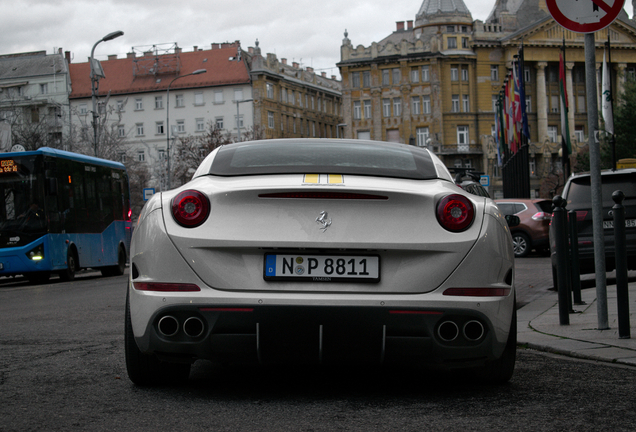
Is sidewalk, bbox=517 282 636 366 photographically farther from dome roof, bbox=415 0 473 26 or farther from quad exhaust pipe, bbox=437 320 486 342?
dome roof, bbox=415 0 473 26

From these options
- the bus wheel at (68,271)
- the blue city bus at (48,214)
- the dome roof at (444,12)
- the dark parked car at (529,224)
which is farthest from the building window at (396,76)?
the bus wheel at (68,271)

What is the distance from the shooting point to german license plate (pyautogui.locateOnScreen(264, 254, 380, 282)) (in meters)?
4.64

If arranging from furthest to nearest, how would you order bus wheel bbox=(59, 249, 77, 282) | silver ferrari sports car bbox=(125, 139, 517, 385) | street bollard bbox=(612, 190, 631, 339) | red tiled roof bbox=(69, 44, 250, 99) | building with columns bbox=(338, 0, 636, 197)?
1. red tiled roof bbox=(69, 44, 250, 99)
2. building with columns bbox=(338, 0, 636, 197)
3. bus wheel bbox=(59, 249, 77, 282)
4. street bollard bbox=(612, 190, 631, 339)
5. silver ferrari sports car bbox=(125, 139, 517, 385)

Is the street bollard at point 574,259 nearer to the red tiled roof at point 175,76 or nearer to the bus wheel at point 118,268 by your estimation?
the bus wheel at point 118,268

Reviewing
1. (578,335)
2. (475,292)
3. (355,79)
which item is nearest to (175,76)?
(355,79)

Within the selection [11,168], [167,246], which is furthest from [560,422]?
[11,168]

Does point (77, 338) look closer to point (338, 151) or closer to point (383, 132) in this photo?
point (338, 151)

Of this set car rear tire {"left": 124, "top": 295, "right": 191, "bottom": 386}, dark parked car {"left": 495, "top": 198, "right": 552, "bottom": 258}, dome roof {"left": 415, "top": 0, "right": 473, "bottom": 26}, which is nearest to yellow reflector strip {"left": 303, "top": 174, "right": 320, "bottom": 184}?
car rear tire {"left": 124, "top": 295, "right": 191, "bottom": 386}

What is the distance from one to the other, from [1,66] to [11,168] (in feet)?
291

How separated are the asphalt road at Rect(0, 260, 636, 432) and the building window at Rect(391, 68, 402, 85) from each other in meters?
97.6

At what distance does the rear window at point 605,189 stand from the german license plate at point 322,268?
386 inches

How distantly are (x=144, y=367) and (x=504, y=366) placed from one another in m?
2.02

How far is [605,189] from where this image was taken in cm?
1375

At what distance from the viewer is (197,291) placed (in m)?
4.70
